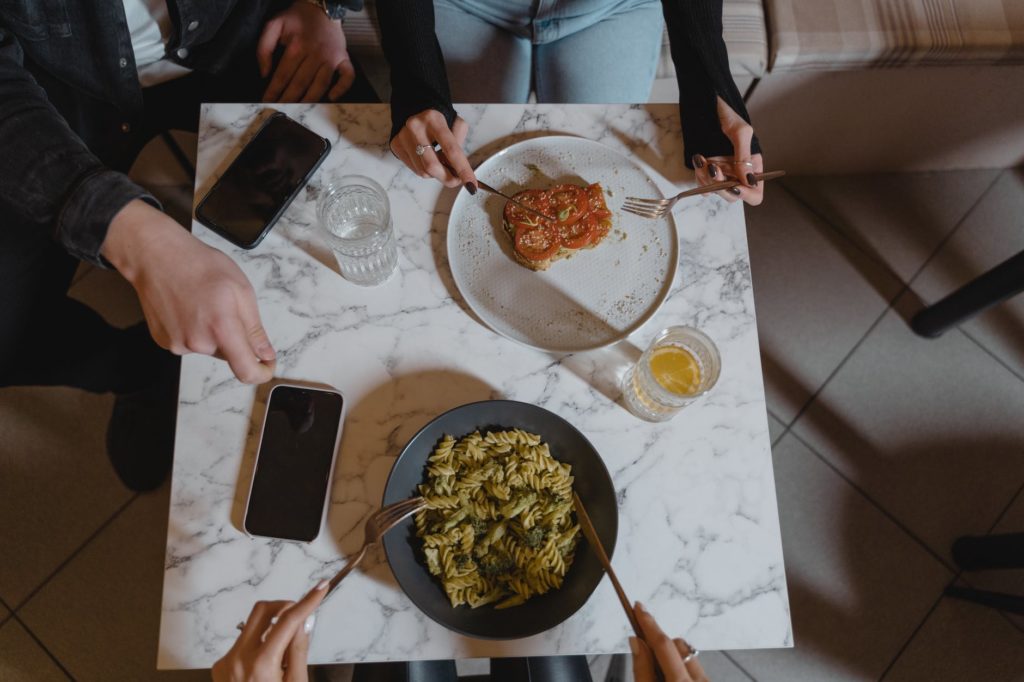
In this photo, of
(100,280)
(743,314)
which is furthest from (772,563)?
(100,280)

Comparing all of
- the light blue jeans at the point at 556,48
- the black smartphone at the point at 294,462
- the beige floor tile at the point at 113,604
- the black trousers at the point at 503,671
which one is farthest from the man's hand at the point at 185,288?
the beige floor tile at the point at 113,604

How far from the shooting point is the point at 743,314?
4.47ft

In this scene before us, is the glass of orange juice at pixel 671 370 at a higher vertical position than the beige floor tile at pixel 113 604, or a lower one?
higher

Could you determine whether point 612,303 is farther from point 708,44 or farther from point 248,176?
point 248,176

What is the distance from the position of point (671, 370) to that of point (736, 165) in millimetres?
459

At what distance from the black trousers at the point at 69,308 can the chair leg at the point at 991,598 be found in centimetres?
228

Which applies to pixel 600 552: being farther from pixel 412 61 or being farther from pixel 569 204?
pixel 412 61

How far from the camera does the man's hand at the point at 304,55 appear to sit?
5.52 ft

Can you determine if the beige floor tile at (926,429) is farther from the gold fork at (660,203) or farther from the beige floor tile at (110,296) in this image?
the beige floor tile at (110,296)

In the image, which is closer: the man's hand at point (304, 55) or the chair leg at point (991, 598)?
the man's hand at point (304, 55)

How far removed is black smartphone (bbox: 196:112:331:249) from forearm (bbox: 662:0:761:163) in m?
0.78

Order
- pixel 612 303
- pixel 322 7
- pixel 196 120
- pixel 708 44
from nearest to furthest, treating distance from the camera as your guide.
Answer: pixel 612 303 → pixel 708 44 → pixel 322 7 → pixel 196 120

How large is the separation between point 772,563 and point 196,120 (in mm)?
1802

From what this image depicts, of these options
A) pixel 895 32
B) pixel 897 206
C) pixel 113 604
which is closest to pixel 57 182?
pixel 113 604
